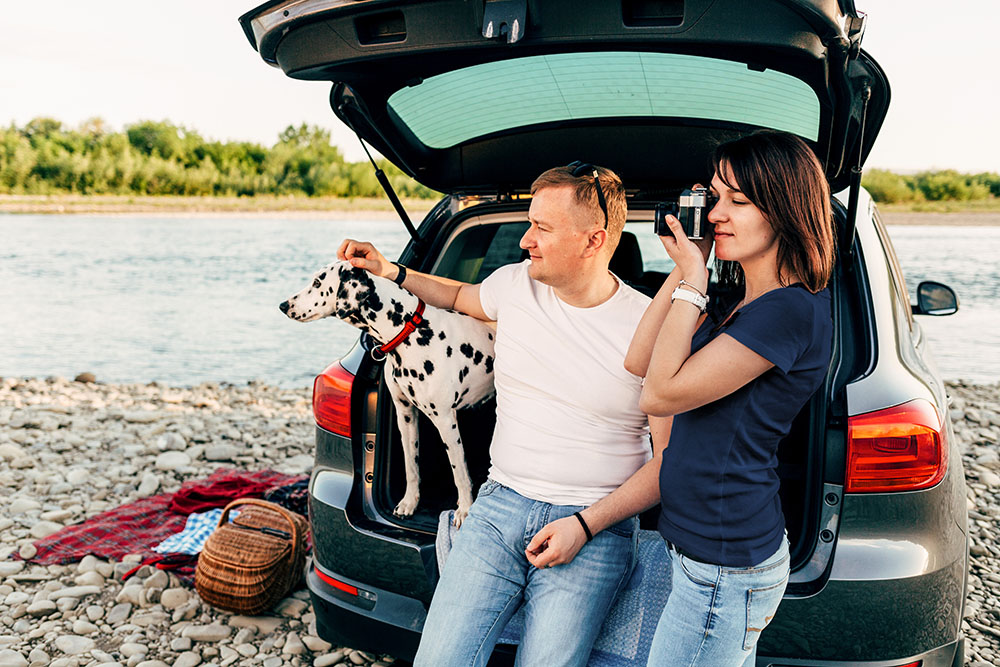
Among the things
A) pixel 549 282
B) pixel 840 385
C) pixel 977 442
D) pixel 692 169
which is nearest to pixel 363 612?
pixel 549 282

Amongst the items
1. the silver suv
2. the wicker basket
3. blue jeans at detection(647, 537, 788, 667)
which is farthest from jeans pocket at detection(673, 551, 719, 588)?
the wicker basket

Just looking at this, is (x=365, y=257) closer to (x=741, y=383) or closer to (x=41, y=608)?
(x=741, y=383)

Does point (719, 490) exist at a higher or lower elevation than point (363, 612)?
higher

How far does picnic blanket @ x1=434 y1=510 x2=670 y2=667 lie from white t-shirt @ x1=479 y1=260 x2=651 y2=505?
0.79 ft

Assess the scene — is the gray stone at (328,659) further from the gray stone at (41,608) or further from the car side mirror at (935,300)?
the car side mirror at (935,300)

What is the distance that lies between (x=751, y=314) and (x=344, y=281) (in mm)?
1485

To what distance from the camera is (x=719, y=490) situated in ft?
5.43

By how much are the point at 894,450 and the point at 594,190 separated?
1.05 metres

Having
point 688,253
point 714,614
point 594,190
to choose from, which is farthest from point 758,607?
point 594,190

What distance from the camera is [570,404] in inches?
87.0

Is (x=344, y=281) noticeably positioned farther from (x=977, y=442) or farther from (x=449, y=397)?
(x=977, y=442)

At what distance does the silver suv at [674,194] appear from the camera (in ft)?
6.06

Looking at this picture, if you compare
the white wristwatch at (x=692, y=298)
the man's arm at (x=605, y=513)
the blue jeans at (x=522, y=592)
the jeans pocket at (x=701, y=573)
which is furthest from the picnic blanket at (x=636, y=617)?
the white wristwatch at (x=692, y=298)

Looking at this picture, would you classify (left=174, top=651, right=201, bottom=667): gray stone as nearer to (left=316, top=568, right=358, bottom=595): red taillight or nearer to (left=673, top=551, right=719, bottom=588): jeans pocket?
(left=316, top=568, right=358, bottom=595): red taillight
